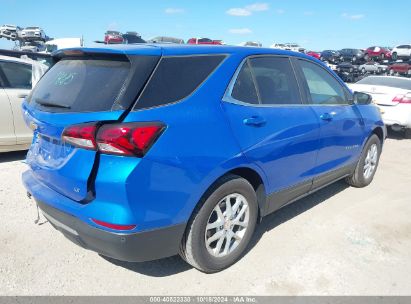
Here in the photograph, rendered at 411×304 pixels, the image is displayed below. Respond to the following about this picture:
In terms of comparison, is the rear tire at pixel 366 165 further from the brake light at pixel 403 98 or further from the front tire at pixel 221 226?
the brake light at pixel 403 98

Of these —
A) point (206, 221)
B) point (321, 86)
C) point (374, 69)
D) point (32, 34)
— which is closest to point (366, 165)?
point (321, 86)

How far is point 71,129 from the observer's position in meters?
2.32

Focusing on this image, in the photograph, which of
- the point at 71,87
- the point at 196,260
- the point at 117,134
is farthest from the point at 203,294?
the point at 71,87

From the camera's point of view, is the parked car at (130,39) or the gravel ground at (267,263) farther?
the parked car at (130,39)

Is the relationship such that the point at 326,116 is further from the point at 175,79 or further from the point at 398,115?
the point at 398,115

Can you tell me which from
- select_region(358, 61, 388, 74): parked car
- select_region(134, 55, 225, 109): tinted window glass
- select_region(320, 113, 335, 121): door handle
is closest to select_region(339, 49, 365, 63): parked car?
select_region(358, 61, 388, 74): parked car

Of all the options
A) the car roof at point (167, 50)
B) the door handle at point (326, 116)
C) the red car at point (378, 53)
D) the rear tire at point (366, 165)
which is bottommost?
the rear tire at point (366, 165)

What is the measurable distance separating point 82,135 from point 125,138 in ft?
0.94

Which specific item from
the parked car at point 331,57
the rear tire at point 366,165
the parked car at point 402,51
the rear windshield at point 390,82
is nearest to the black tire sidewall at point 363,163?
the rear tire at point 366,165

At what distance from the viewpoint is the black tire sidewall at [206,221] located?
2680 mm

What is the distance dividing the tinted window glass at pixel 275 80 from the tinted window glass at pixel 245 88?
8 cm

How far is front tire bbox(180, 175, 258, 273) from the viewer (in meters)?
2.70

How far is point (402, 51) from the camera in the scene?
36969 mm

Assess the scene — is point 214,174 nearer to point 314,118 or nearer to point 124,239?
point 124,239
